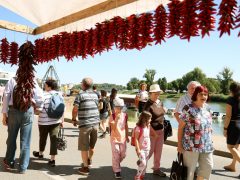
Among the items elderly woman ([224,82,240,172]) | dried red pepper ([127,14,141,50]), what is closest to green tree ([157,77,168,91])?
elderly woman ([224,82,240,172])

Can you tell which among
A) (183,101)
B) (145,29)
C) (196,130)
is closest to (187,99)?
(183,101)

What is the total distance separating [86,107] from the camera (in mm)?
6320

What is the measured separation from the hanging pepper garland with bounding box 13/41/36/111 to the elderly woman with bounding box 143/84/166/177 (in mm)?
2297

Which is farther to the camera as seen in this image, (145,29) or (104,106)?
(104,106)

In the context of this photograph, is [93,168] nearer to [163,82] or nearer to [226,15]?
[226,15]

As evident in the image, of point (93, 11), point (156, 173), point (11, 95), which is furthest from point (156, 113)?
point (11, 95)

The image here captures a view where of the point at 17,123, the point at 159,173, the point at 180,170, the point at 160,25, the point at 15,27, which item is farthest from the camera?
the point at 15,27

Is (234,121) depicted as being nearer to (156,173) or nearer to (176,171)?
(156,173)

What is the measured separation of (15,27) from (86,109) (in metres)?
3.37

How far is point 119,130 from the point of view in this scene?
609 centimetres

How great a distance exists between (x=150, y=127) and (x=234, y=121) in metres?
1.86

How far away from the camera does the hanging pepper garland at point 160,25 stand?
16.9 ft

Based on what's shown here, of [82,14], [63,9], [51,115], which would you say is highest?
[63,9]

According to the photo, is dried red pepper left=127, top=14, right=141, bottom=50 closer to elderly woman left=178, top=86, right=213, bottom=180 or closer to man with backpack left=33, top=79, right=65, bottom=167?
elderly woman left=178, top=86, right=213, bottom=180
